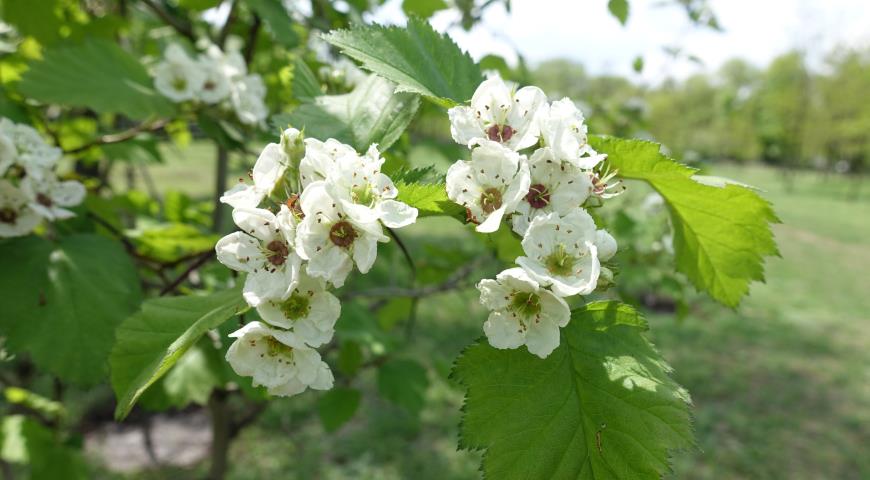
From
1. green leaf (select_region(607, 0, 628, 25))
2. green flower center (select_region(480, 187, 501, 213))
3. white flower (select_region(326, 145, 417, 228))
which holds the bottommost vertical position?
white flower (select_region(326, 145, 417, 228))

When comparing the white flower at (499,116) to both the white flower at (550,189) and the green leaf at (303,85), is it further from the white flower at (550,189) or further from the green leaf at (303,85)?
the green leaf at (303,85)

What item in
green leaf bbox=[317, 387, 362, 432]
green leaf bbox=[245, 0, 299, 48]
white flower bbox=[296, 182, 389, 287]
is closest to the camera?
white flower bbox=[296, 182, 389, 287]

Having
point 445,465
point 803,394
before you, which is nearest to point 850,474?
point 803,394

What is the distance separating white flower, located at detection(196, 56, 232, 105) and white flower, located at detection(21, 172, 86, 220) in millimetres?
437

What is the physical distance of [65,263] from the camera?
1.39 m

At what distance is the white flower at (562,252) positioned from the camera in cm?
84

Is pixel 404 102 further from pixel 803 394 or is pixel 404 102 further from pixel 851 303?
pixel 851 303

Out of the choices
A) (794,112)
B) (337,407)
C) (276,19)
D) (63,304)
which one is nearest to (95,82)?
(276,19)

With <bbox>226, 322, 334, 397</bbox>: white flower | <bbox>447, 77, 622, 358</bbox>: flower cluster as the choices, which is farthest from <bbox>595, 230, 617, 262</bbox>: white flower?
<bbox>226, 322, 334, 397</bbox>: white flower

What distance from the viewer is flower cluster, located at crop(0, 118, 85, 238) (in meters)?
1.29

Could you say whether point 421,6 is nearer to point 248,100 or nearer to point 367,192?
point 248,100

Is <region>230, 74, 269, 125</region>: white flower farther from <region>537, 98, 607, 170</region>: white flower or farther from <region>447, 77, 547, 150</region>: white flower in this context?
<region>537, 98, 607, 170</region>: white flower

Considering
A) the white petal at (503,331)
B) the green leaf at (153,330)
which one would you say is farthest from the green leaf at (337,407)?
the white petal at (503,331)

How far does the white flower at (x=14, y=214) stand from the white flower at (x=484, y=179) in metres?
0.99
